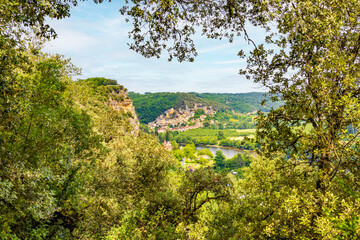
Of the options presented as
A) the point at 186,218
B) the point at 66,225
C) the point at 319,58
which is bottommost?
the point at 186,218

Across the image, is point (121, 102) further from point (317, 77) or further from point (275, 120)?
point (317, 77)

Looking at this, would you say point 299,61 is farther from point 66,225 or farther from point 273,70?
point 66,225

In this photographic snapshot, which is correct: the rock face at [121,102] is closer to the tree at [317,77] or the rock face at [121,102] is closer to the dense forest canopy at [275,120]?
the dense forest canopy at [275,120]

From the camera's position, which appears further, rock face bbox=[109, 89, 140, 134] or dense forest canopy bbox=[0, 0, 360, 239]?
rock face bbox=[109, 89, 140, 134]

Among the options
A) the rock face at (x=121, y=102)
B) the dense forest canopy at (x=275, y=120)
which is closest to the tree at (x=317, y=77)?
the dense forest canopy at (x=275, y=120)

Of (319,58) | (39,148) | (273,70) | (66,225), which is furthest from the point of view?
(66,225)

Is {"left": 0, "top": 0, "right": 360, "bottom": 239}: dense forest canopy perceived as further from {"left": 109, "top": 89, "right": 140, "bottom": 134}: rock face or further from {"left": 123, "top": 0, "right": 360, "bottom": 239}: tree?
{"left": 109, "top": 89, "right": 140, "bottom": 134}: rock face

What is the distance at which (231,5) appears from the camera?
4.96m

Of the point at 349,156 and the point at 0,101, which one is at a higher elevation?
the point at 0,101

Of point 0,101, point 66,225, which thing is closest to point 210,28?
point 0,101

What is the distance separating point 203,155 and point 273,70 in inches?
5152

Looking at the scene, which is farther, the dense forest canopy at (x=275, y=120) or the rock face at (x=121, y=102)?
the rock face at (x=121, y=102)

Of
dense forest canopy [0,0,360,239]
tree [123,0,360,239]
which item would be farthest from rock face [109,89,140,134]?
tree [123,0,360,239]

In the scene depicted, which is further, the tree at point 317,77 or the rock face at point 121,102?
the rock face at point 121,102
